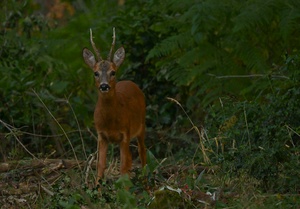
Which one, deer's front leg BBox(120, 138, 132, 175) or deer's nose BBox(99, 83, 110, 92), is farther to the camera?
deer's front leg BBox(120, 138, 132, 175)

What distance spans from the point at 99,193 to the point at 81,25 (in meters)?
5.49

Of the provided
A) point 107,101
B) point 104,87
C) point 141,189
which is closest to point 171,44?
point 107,101

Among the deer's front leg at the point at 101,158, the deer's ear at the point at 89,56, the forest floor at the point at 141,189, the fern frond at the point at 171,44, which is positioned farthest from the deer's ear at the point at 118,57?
the fern frond at the point at 171,44

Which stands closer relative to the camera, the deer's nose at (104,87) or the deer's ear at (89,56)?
the deer's nose at (104,87)

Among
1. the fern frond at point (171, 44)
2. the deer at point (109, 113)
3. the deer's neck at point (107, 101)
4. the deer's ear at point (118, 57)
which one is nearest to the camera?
the deer at point (109, 113)

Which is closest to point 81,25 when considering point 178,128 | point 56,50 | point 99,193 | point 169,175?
point 56,50

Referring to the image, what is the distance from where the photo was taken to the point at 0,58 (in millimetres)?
11547

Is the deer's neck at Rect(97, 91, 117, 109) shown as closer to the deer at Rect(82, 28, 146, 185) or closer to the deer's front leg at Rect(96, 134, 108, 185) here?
the deer at Rect(82, 28, 146, 185)

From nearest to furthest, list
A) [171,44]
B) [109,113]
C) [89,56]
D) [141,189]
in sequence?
[141,189]
[109,113]
[89,56]
[171,44]

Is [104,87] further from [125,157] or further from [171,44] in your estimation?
[171,44]

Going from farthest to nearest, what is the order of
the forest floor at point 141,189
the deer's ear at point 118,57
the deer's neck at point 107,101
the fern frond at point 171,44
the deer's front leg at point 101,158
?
the fern frond at point 171,44
the deer's ear at point 118,57
the deer's neck at point 107,101
the deer's front leg at point 101,158
the forest floor at point 141,189

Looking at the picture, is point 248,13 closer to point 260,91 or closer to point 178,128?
point 260,91

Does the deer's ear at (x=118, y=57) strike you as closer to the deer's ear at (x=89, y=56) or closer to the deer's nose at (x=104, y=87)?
the deer's ear at (x=89, y=56)

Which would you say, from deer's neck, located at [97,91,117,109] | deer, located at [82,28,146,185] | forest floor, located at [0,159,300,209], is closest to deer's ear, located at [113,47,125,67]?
deer, located at [82,28,146,185]
